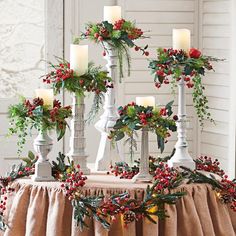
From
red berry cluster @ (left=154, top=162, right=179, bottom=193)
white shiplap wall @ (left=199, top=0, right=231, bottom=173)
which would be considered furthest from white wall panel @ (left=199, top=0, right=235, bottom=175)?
red berry cluster @ (left=154, top=162, right=179, bottom=193)

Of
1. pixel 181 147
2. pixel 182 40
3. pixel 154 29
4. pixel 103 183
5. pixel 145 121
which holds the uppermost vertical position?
pixel 154 29

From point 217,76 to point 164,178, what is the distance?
2.01 meters

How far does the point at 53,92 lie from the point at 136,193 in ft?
1.77

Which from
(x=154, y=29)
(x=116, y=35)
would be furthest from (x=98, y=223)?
(x=154, y=29)

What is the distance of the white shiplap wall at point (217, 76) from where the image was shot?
506cm

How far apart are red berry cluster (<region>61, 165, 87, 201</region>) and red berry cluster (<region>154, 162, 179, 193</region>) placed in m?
0.28

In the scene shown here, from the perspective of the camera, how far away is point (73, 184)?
3.21 meters

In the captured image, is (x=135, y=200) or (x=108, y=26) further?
(x=108, y=26)

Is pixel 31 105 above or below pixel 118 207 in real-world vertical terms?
above

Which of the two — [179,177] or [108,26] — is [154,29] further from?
[179,177]

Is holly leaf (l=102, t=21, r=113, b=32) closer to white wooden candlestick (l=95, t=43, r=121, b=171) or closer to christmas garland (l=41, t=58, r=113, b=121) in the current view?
white wooden candlestick (l=95, t=43, r=121, b=171)

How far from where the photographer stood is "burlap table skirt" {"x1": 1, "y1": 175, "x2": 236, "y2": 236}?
10.5 ft

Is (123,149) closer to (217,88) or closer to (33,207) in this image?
(217,88)

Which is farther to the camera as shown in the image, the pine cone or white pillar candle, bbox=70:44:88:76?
white pillar candle, bbox=70:44:88:76
